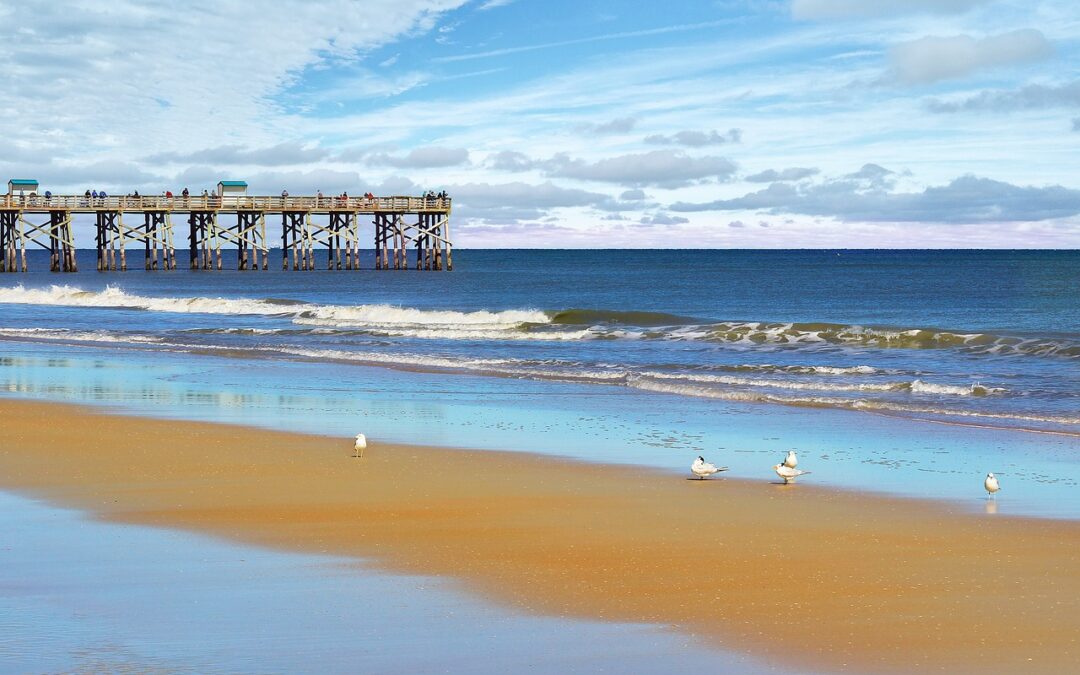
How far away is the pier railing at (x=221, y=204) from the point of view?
63.2m

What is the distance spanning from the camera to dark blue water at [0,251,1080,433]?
18.5 m

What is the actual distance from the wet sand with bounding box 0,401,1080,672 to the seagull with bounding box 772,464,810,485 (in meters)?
0.15

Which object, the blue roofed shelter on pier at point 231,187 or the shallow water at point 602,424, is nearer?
the shallow water at point 602,424

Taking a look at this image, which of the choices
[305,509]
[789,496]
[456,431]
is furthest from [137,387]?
[789,496]

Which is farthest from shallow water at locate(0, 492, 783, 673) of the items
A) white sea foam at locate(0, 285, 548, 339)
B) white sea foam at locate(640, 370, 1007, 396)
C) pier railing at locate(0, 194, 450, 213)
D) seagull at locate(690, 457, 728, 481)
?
pier railing at locate(0, 194, 450, 213)

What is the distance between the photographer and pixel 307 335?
102 feet

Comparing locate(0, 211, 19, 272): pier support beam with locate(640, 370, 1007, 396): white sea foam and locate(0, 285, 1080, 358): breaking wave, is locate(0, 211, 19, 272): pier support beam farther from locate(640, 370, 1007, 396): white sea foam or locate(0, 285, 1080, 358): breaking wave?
locate(640, 370, 1007, 396): white sea foam

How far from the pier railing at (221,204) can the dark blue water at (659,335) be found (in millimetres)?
4060

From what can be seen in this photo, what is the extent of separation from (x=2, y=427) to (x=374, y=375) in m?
8.00

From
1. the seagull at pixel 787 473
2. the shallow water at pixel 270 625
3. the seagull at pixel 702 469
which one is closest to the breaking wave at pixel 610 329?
the seagull at pixel 787 473

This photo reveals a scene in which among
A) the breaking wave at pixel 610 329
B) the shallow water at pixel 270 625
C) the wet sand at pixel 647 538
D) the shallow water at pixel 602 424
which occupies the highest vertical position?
the breaking wave at pixel 610 329

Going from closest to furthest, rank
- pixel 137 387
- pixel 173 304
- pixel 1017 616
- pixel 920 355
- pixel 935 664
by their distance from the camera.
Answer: pixel 935 664 → pixel 1017 616 → pixel 137 387 → pixel 920 355 → pixel 173 304

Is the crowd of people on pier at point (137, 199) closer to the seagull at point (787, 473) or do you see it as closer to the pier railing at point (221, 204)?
the pier railing at point (221, 204)

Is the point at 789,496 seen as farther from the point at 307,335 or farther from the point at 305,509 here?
the point at 307,335
